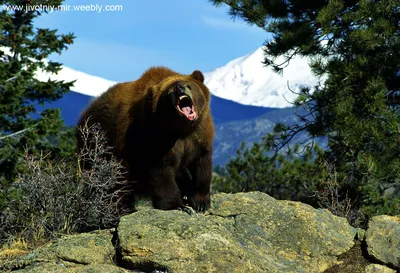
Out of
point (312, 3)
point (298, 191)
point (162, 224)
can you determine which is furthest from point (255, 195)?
point (298, 191)

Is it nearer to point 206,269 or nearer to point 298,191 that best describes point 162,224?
point 206,269

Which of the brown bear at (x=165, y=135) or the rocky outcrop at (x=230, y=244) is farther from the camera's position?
the brown bear at (x=165, y=135)

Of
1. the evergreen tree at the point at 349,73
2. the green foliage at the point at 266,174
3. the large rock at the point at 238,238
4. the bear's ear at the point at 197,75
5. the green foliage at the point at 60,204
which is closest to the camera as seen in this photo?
the large rock at the point at 238,238

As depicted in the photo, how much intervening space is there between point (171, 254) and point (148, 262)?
183 mm

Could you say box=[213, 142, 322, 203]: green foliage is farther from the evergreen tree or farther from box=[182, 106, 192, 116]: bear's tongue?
box=[182, 106, 192, 116]: bear's tongue

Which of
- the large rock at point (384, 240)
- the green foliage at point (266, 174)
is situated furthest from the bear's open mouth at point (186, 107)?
the green foliage at point (266, 174)

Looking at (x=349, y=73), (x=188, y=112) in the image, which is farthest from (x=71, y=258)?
(x=349, y=73)

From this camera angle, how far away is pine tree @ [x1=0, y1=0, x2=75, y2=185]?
19.5 m

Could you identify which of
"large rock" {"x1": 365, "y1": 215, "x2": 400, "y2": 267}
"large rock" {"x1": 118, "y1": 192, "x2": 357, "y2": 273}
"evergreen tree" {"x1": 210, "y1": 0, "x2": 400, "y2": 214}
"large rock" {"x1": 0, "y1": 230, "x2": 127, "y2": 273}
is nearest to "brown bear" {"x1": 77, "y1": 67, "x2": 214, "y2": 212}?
"large rock" {"x1": 118, "y1": 192, "x2": 357, "y2": 273}

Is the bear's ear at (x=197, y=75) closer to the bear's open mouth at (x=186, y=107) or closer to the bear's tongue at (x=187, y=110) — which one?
the bear's open mouth at (x=186, y=107)

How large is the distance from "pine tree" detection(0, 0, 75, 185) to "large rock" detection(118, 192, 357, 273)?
1372 centimetres

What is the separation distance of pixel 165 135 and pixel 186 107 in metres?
0.36

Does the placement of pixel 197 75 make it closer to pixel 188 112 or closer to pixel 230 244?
pixel 188 112

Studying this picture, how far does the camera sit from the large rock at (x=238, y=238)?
4.72 metres
